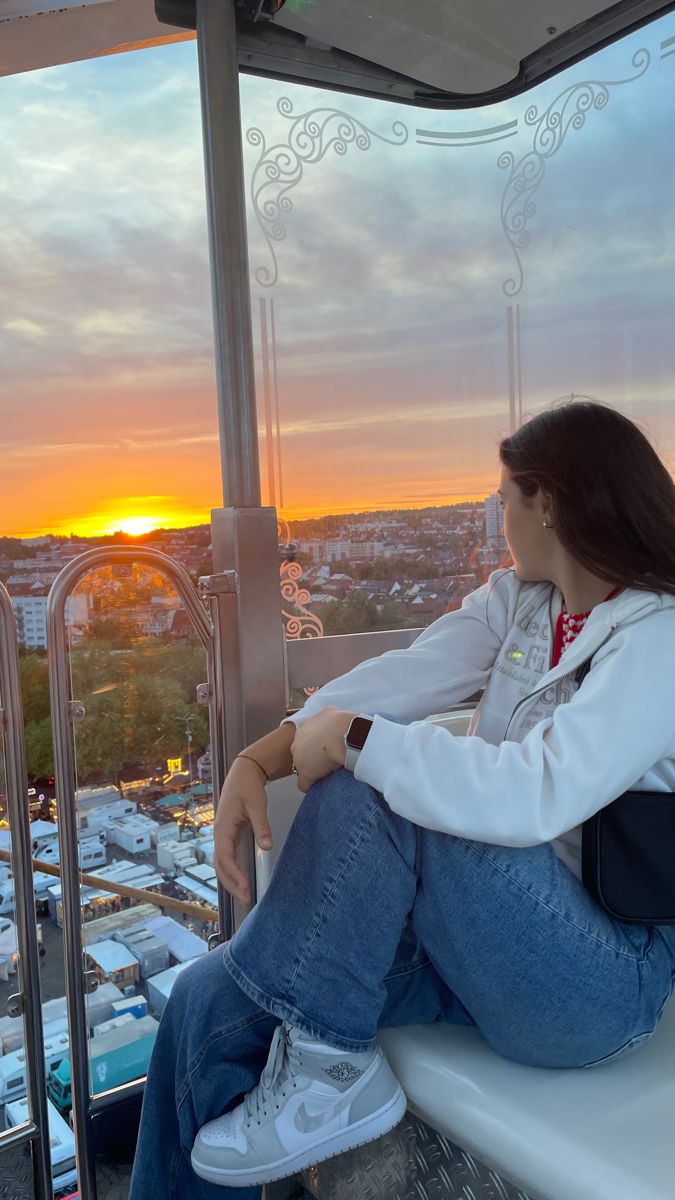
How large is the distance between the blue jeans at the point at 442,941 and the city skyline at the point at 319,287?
0.94 m

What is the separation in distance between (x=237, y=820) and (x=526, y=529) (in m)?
0.64

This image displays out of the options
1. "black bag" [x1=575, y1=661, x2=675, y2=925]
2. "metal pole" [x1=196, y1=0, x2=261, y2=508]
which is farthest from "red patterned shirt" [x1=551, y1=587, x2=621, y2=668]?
"metal pole" [x1=196, y1=0, x2=261, y2=508]

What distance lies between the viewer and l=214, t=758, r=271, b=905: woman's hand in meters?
1.29

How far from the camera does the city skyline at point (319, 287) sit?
1.91 meters

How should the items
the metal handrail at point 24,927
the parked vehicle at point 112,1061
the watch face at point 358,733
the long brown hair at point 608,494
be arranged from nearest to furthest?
the watch face at point 358,733 → the long brown hair at point 608,494 → the metal handrail at point 24,927 → the parked vehicle at point 112,1061

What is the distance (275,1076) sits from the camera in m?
1.17

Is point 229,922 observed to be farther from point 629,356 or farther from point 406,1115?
point 629,356

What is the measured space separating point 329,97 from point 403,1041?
181 centimetres

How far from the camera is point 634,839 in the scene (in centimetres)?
110

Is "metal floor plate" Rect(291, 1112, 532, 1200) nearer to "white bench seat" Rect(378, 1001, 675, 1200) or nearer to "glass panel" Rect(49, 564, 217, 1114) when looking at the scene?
"white bench seat" Rect(378, 1001, 675, 1200)

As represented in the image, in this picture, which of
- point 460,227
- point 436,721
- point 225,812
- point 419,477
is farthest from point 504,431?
point 225,812

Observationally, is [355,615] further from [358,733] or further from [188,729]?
[358,733]

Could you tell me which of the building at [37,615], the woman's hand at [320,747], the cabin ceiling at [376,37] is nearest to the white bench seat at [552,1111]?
the woman's hand at [320,747]

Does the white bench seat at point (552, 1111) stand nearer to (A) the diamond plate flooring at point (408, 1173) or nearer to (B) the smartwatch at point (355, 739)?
(A) the diamond plate flooring at point (408, 1173)
